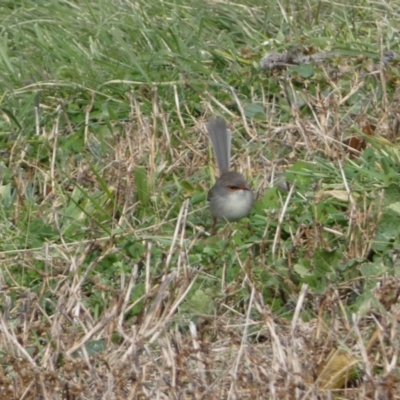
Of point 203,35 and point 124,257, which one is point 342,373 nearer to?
point 124,257

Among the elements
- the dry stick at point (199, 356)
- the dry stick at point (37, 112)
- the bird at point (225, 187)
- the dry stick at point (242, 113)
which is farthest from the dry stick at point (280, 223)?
the dry stick at point (37, 112)

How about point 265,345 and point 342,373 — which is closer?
point 342,373

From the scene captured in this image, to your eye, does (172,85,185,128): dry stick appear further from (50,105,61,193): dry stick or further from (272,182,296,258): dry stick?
(272,182,296,258): dry stick

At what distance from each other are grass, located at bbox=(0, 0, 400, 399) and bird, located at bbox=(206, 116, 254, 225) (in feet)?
0.29

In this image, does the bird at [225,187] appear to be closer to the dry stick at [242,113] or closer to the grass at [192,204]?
the grass at [192,204]

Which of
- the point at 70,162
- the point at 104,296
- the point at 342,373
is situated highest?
the point at 342,373

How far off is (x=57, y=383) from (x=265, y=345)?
2.86 feet

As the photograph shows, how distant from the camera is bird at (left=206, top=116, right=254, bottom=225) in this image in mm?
5617

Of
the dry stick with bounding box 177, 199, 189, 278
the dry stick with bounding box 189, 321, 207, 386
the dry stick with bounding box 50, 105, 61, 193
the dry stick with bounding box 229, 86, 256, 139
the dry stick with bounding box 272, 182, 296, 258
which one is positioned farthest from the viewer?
the dry stick with bounding box 229, 86, 256, 139

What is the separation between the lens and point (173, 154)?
6.55 metres

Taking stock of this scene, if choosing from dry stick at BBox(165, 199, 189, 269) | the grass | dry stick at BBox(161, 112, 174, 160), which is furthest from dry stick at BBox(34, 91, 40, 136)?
dry stick at BBox(165, 199, 189, 269)

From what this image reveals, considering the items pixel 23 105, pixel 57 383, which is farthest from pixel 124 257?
pixel 23 105

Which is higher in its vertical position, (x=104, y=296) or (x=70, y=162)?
(x=104, y=296)

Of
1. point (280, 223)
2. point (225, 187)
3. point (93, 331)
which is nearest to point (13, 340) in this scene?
point (93, 331)
